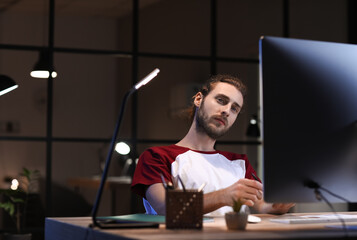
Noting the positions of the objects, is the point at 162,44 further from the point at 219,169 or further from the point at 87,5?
the point at 219,169

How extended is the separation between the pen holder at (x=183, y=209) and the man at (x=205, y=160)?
0.50 m

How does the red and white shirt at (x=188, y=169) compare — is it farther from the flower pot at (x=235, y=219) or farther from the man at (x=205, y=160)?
the flower pot at (x=235, y=219)

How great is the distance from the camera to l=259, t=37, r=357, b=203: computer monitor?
1.44m

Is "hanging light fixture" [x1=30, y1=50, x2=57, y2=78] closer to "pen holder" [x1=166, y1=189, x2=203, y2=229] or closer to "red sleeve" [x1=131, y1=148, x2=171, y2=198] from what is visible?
"red sleeve" [x1=131, y1=148, x2=171, y2=198]

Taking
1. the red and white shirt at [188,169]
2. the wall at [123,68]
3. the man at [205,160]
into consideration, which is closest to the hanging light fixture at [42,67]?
the wall at [123,68]

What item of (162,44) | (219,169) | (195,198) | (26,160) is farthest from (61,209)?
(195,198)

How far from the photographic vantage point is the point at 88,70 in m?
5.03

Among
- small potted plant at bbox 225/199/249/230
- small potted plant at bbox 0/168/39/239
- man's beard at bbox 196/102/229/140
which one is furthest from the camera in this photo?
small potted plant at bbox 0/168/39/239

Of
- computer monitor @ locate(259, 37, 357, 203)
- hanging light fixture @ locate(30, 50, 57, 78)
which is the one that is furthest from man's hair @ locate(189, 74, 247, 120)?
hanging light fixture @ locate(30, 50, 57, 78)

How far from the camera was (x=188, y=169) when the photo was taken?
2270mm

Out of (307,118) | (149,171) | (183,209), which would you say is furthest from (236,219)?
(149,171)

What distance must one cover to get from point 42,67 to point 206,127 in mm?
2686

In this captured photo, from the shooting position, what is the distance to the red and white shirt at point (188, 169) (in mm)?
2172

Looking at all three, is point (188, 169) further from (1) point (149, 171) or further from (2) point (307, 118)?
(2) point (307, 118)
